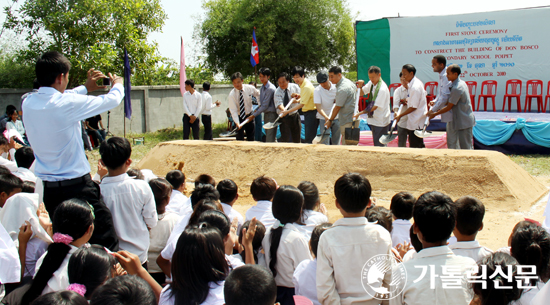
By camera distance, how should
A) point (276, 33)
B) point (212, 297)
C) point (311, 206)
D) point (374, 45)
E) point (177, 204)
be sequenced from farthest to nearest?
point (276, 33) → point (374, 45) → point (177, 204) → point (311, 206) → point (212, 297)

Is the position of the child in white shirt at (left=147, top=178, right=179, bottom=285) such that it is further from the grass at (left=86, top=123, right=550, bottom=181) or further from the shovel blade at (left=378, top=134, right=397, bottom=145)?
the grass at (left=86, top=123, right=550, bottom=181)

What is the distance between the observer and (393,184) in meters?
5.84

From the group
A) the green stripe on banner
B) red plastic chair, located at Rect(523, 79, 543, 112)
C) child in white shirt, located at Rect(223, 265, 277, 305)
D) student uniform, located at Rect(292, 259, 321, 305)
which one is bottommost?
student uniform, located at Rect(292, 259, 321, 305)

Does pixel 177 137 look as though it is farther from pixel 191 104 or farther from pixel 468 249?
pixel 468 249

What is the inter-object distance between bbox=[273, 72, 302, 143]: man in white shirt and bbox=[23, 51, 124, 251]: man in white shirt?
5.14 metres

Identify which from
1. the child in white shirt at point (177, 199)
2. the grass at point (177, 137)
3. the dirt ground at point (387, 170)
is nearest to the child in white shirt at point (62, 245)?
the child in white shirt at point (177, 199)

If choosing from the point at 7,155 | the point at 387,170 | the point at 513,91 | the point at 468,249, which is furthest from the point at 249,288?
the point at 513,91

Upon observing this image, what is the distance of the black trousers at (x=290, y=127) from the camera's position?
310 inches

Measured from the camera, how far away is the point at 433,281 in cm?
189

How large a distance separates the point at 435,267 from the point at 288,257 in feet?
2.94

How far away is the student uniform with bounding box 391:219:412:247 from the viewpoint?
3.02 m

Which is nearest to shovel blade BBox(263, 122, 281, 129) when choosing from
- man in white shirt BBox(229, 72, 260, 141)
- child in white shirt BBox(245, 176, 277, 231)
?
man in white shirt BBox(229, 72, 260, 141)

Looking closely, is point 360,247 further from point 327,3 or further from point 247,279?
point 327,3

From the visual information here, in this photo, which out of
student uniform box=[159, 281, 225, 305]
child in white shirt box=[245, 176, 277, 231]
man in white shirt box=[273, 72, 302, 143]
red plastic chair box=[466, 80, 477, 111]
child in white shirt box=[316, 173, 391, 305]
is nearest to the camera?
student uniform box=[159, 281, 225, 305]
